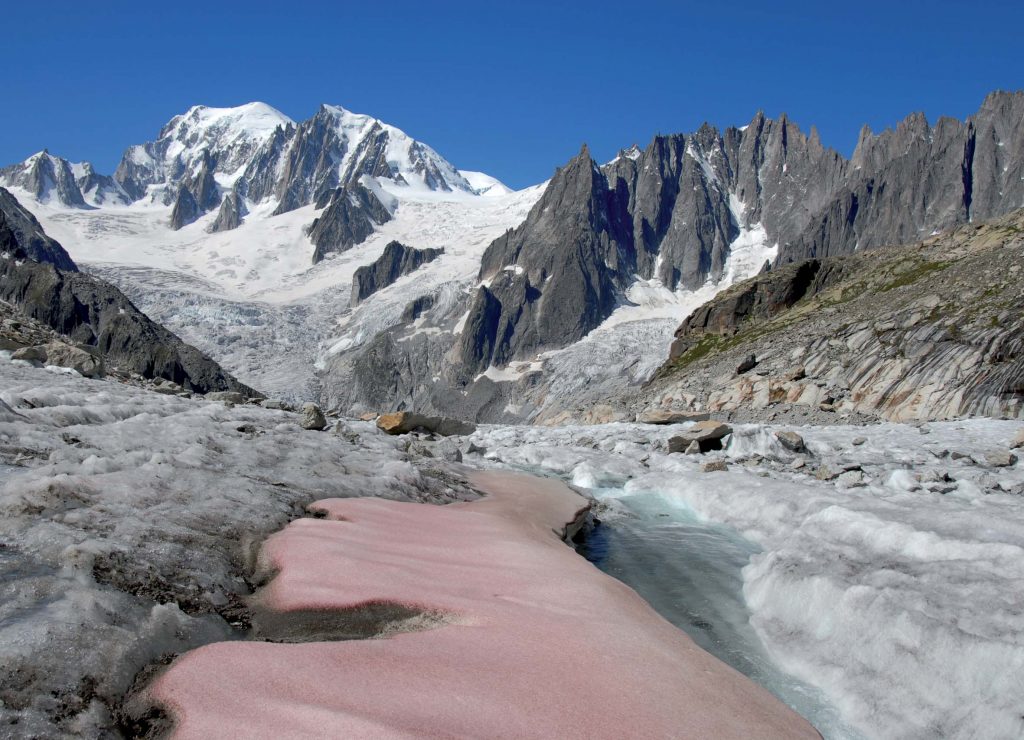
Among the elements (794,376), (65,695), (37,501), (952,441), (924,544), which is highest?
(794,376)

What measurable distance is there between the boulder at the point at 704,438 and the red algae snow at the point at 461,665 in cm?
2107

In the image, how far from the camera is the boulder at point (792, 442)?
2822 centimetres

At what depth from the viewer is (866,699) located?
8.62 metres

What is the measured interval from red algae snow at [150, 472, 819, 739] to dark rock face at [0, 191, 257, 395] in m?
100

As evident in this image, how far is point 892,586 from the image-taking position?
10.5 metres

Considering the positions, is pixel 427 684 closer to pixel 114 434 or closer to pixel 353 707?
pixel 353 707

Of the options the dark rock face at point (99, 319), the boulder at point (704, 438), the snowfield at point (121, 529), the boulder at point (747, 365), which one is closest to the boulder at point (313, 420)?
the snowfield at point (121, 529)

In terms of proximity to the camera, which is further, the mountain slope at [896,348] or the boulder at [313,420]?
the mountain slope at [896,348]

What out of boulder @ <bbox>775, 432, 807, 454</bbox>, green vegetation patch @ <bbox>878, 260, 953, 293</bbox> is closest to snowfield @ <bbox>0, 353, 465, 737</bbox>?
boulder @ <bbox>775, 432, 807, 454</bbox>

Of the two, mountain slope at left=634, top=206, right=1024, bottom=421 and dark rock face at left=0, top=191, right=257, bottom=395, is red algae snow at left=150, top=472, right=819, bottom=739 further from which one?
dark rock face at left=0, top=191, right=257, bottom=395

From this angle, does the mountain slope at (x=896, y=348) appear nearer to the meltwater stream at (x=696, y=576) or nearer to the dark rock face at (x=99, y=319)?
the meltwater stream at (x=696, y=576)

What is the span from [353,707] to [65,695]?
2.28 metres

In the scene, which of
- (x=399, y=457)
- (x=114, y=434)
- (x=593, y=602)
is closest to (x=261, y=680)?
(x=593, y=602)

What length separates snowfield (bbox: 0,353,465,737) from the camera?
18.4ft
